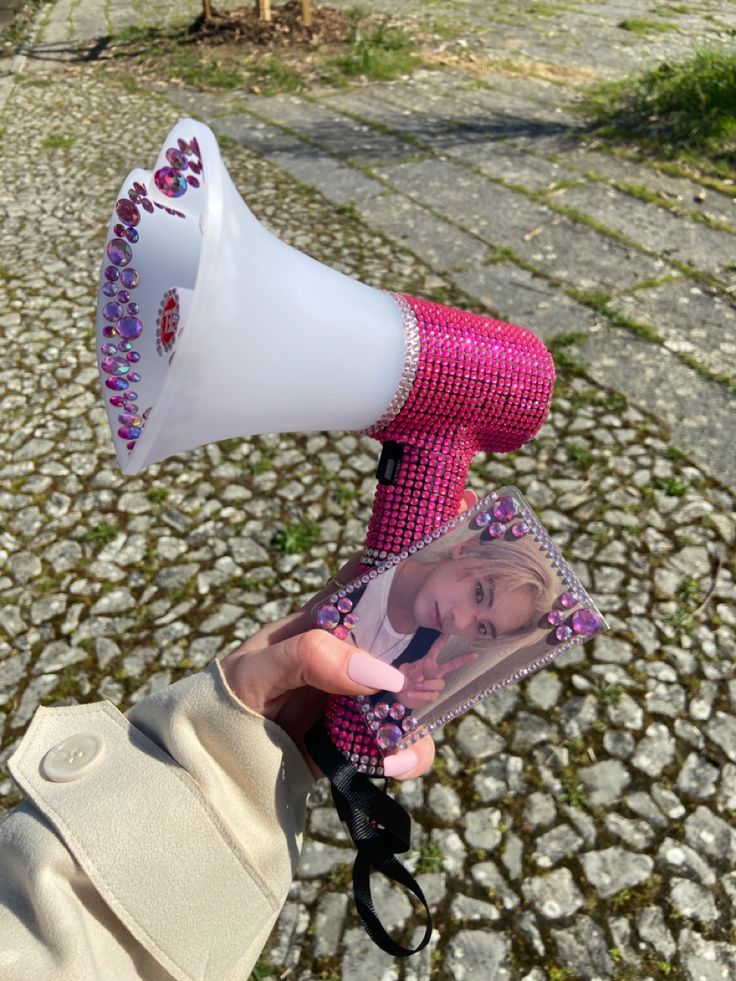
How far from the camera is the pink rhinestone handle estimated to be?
146 centimetres

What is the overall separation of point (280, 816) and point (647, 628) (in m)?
2.28

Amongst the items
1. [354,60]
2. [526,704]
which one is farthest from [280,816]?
[354,60]

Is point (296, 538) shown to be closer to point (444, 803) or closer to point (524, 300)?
point (444, 803)

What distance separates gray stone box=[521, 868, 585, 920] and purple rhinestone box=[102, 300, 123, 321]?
2146 millimetres

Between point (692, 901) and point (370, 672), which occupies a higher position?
point (370, 672)

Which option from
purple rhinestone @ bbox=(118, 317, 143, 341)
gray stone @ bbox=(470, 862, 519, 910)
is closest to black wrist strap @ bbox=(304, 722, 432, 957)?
purple rhinestone @ bbox=(118, 317, 143, 341)

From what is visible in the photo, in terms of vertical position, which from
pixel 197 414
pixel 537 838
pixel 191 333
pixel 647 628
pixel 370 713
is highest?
pixel 191 333

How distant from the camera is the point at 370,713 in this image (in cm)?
146

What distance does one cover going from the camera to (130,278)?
1460 mm

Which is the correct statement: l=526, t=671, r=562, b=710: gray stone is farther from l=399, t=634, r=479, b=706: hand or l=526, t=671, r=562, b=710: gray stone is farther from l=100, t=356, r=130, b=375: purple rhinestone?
l=100, t=356, r=130, b=375: purple rhinestone

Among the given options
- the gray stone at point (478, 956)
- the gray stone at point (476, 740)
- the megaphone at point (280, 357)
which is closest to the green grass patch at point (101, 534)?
the gray stone at point (476, 740)

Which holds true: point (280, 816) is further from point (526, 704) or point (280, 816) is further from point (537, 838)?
point (526, 704)

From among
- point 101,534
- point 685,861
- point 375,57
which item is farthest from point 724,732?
point 375,57

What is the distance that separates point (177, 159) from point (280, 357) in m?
0.36
